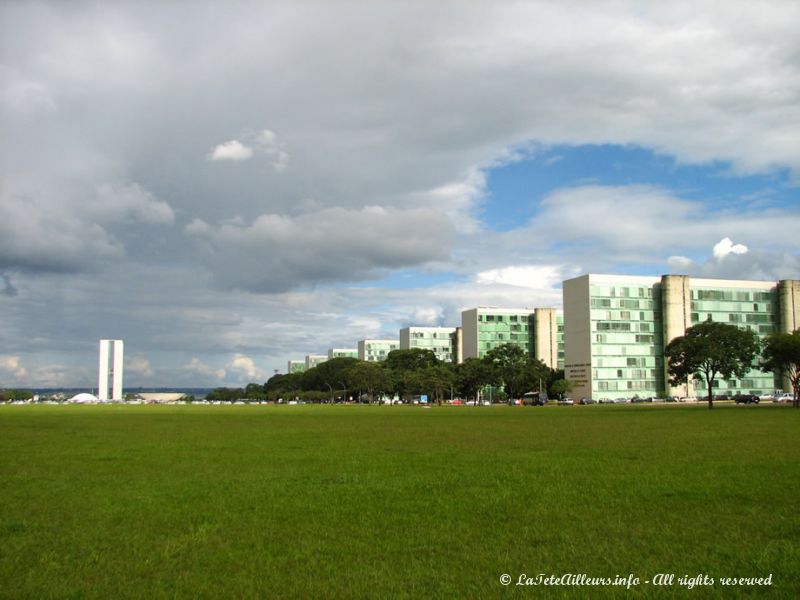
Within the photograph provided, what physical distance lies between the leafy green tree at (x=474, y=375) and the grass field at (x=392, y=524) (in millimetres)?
127971

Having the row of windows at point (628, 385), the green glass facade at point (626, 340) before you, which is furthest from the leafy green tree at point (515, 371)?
the green glass facade at point (626, 340)

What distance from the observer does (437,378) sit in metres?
157

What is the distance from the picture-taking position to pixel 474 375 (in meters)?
154

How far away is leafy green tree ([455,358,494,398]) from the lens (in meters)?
151

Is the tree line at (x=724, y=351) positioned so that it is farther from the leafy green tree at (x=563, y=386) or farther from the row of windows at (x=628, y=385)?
the row of windows at (x=628, y=385)

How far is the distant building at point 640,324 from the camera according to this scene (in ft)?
479

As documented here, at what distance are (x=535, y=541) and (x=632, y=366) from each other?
144492 millimetres

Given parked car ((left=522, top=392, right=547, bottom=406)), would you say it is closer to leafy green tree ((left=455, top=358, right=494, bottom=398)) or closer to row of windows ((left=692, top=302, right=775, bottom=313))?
leafy green tree ((left=455, top=358, right=494, bottom=398))

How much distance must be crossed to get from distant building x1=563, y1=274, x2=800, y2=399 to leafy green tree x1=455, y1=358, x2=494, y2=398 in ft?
57.3

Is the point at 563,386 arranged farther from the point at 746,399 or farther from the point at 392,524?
the point at 392,524

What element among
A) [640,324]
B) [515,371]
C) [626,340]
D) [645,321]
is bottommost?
[515,371]

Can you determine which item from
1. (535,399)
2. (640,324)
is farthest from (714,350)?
(640,324)

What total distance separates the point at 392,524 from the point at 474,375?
468ft

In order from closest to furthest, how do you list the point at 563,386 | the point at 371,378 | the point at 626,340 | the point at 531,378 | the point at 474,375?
1. the point at 563,386
2. the point at 626,340
3. the point at 531,378
4. the point at 474,375
5. the point at 371,378
